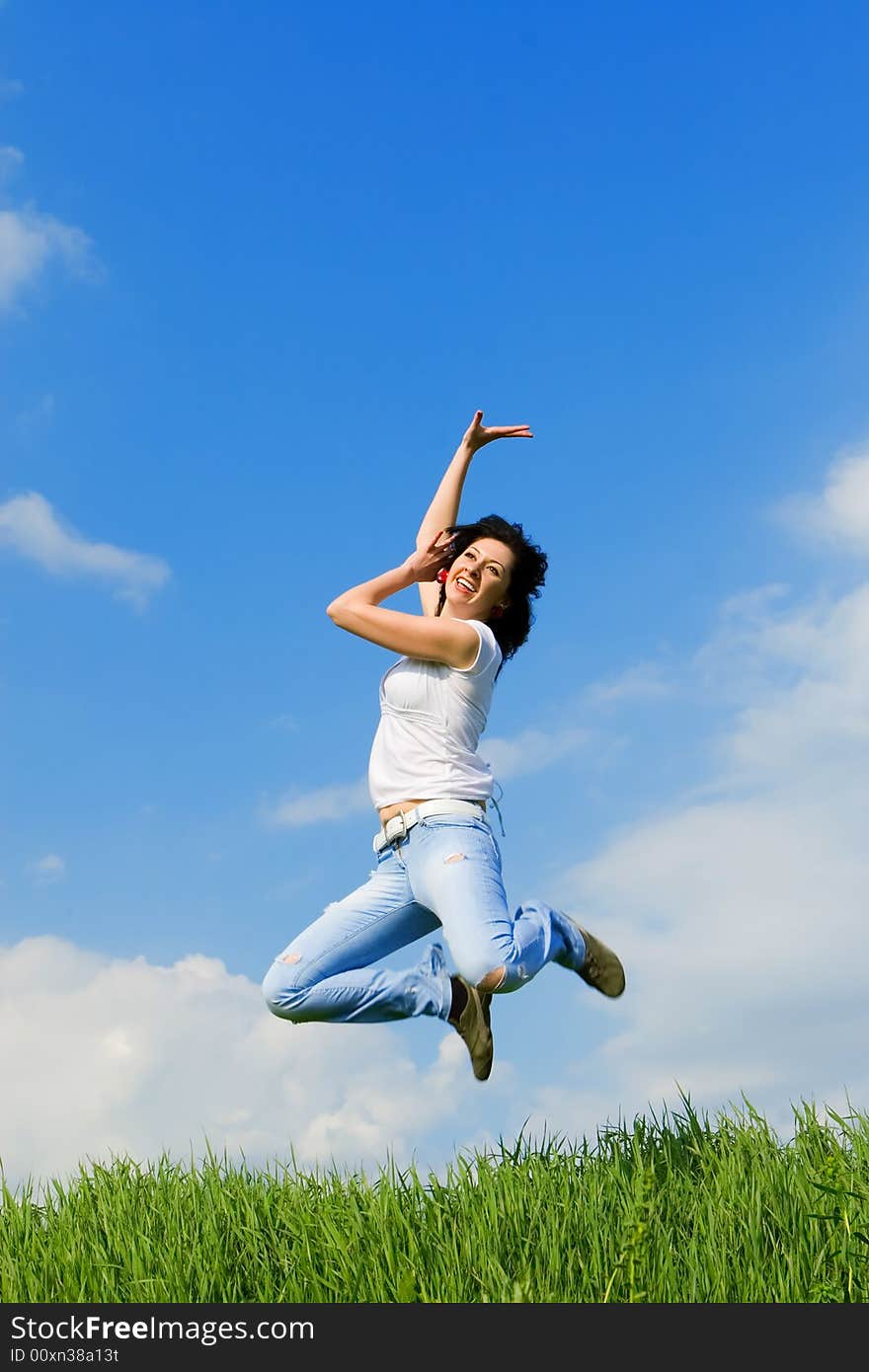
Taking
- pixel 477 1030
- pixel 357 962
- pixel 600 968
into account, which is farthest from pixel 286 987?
pixel 600 968

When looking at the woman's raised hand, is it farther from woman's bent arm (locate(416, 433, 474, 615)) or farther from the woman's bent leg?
the woman's bent leg

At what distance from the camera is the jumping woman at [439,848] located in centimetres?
518

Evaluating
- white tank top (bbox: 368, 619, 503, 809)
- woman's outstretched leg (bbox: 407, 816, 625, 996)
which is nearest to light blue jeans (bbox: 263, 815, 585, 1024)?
woman's outstretched leg (bbox: 407, 816, 625, 996)

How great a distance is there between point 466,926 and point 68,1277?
84.3 inches

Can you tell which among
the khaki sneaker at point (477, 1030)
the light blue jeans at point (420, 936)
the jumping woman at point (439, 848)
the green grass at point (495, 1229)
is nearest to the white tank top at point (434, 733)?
the jumping woman at point (439, 848)

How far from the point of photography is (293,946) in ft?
18.3

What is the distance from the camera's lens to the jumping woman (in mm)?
5176

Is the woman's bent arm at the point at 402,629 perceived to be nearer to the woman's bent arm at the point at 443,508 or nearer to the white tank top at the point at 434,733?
the white tank top at the point at 434,733

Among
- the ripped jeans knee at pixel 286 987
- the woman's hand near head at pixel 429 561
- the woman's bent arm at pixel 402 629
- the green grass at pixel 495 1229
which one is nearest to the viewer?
the green grass at pixel 495 1229

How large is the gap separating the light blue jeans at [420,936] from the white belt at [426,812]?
3 cm

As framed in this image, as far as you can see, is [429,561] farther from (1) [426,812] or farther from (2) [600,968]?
(2) [600,968]

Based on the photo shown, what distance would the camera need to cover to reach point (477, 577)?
5.69m

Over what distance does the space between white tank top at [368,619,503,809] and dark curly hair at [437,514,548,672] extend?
0.34 metres
